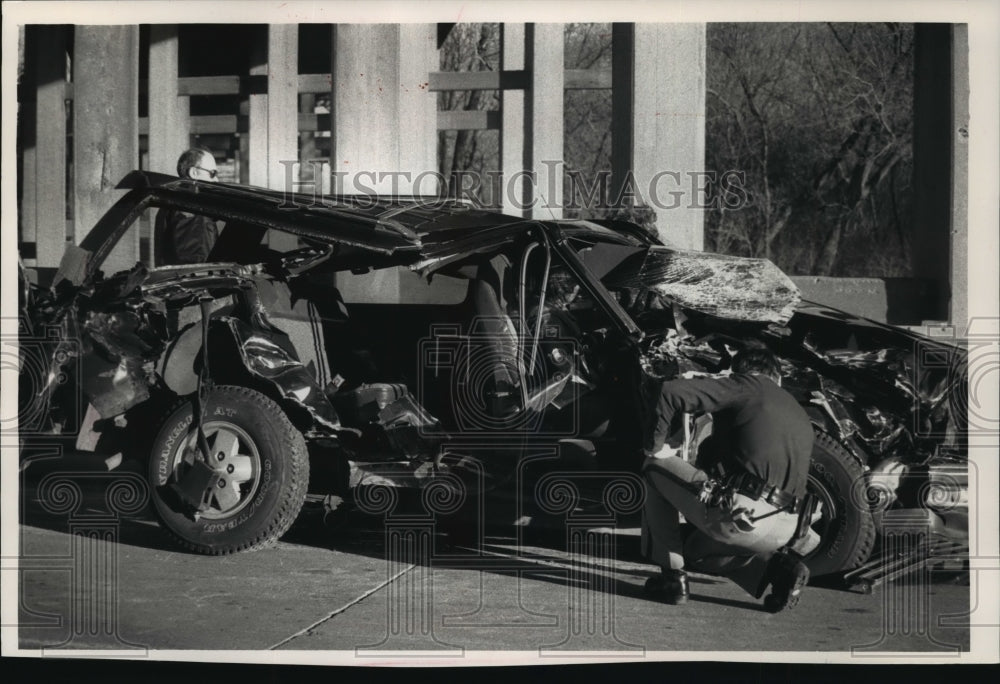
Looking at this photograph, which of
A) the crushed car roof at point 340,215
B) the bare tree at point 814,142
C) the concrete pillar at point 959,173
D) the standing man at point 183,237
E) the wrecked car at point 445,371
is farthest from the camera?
the bare tree at point 814,142

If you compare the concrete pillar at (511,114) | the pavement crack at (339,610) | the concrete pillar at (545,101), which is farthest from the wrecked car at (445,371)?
the concrete pillar at (511,114)

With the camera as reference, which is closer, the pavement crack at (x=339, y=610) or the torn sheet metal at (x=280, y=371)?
the pavement crack at (x=339, y=610)

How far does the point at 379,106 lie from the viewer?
8781 millimetres

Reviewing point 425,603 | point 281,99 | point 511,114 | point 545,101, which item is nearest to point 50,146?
point 281,99

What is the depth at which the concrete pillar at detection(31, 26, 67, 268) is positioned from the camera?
904cm

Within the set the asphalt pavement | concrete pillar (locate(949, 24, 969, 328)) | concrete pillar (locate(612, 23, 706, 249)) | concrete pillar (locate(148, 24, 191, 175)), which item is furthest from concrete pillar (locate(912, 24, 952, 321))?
concrete pillar (locate(148, 24, 191, 175))

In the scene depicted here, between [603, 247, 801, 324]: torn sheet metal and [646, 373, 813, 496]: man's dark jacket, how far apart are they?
425 mm

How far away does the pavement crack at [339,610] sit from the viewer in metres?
4.56

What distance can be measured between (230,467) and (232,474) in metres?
0.03

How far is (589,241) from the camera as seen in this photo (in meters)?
5.69

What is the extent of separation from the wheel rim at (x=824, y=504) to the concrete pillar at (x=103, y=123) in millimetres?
5602

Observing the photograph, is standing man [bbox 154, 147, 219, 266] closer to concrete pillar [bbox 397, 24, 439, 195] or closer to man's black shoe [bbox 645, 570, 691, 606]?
concrete pillar [bbox 397, 24, 439, 195]

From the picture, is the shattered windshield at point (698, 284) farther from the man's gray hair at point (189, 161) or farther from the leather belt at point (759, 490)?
the man's gray hair at point (189, 161)

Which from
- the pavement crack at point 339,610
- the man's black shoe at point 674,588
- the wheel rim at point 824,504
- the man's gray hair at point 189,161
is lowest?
the pavement crack at point 339,610
